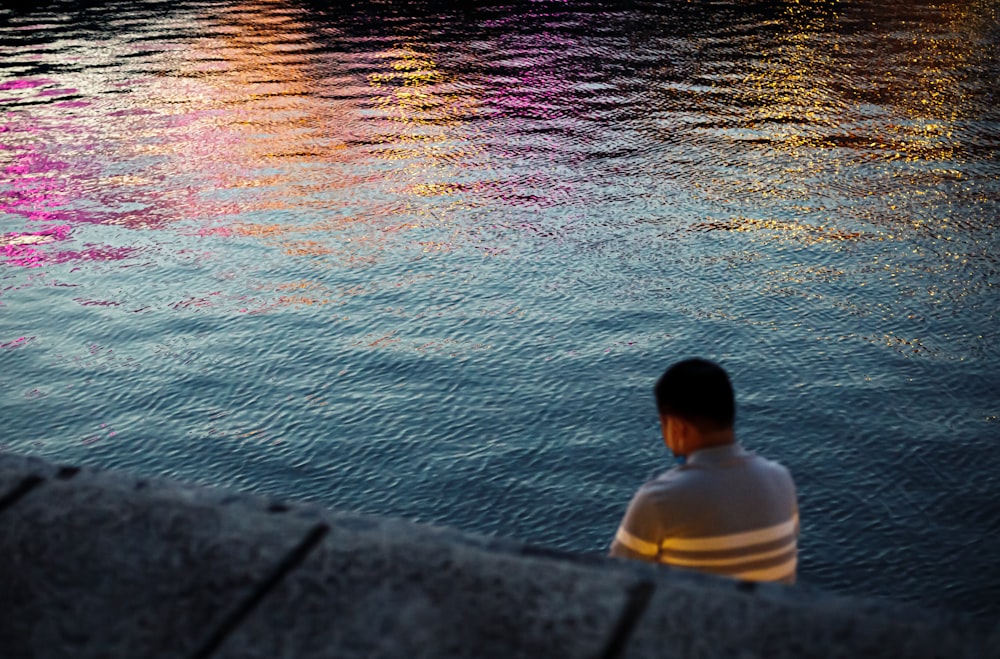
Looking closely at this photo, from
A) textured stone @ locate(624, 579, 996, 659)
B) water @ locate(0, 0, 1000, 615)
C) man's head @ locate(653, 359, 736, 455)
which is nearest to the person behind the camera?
textured stone @ locate(624, 579, 996, 659)

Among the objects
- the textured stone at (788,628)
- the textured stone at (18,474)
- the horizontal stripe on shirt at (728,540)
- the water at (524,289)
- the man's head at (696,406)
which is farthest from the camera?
A: the water at (524,289)

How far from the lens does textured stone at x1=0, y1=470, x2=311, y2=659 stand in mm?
1776

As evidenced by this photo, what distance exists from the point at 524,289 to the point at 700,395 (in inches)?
167

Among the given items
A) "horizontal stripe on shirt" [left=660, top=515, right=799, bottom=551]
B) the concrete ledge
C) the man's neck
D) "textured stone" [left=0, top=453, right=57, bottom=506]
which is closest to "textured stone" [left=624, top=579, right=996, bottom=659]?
the concrete ledge

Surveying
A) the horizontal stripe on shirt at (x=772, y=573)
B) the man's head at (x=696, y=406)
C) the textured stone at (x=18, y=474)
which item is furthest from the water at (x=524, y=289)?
the textured stone at (x=18, y=474)

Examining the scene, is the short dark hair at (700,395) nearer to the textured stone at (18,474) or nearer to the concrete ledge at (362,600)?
the concrete ledge at (362,600)

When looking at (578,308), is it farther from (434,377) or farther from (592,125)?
(592,125)

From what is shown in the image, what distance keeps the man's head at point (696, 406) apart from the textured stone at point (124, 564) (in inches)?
37.3

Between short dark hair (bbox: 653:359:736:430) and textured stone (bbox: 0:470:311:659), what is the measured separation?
3.13ft

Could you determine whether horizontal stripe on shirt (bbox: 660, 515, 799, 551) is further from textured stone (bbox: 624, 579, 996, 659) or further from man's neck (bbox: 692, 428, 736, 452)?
textured stone (bbox: 624, 579, 996, 659)

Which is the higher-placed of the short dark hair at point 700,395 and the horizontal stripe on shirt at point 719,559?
the short dark hair at point 700,395

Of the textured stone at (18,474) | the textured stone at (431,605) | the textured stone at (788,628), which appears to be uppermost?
the textured stone at (18,474)

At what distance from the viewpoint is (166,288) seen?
272 inches

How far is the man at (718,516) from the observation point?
2.35 m
